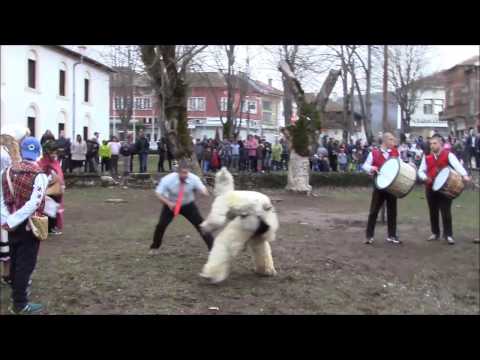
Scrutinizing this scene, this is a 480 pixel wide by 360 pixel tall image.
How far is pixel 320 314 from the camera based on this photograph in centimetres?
589

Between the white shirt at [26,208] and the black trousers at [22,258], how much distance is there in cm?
14

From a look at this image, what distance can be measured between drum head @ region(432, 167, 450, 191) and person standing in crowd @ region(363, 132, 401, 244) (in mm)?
798

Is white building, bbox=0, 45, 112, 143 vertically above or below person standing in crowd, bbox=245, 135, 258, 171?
above

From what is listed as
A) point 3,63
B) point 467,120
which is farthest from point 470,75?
point 3,63

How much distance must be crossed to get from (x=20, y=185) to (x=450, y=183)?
23.1 feet

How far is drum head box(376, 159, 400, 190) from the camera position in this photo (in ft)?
30.2

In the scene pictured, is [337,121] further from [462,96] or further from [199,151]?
[199,151]

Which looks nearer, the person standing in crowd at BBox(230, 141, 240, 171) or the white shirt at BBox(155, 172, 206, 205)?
the white shirt at BBox(155, 172, 206, 205)

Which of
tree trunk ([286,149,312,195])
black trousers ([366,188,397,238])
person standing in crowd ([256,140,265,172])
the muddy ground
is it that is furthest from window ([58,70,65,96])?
black trousers ([366,188,397,238])

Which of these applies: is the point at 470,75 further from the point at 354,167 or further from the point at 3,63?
the point at 3,63

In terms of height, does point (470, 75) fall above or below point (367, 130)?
above

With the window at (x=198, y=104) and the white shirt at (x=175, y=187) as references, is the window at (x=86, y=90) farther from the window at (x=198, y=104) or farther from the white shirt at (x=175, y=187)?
the white shirt at (x=175, y=187)

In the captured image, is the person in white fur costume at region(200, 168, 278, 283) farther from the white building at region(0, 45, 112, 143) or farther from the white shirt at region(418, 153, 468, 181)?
the white building at region(0, 45, 112, 143)
